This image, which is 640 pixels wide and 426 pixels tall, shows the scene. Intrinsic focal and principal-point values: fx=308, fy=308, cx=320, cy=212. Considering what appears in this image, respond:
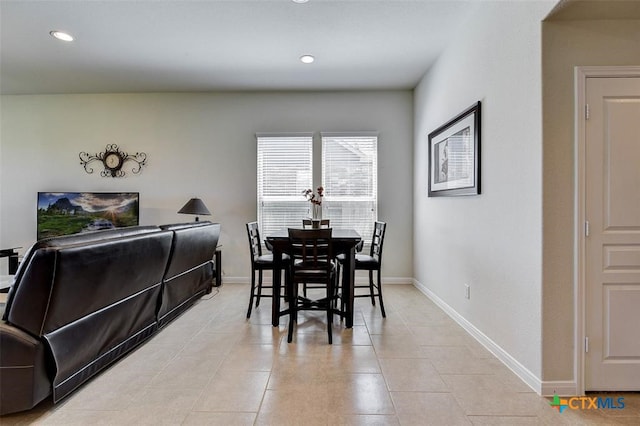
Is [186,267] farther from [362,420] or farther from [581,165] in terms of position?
[581,165]

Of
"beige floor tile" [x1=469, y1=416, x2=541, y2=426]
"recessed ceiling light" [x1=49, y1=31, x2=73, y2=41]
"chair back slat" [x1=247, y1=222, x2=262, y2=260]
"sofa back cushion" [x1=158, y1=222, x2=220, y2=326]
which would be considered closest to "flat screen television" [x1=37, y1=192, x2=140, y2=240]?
"sofa back cushion" [x1=158, y1=222, x2=220, y2=326]

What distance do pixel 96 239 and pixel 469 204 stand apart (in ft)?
9.51

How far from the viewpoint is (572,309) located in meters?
1.86

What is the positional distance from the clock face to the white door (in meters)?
5.49

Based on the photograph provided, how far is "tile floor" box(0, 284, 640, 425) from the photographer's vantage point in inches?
65.9

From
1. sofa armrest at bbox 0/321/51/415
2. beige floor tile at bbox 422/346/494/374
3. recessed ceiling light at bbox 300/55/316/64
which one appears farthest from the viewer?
recessed ceiling light at bbox 300/55/316/64

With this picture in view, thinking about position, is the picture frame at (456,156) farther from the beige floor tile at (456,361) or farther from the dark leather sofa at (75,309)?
the dark leather sofa at (75,309)

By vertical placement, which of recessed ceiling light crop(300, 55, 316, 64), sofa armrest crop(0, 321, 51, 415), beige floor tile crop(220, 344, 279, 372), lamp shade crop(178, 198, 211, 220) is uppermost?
recessed ceiling light crop(300, 55, 316, 64)

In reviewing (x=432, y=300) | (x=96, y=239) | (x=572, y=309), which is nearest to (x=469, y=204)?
(x=572, y=309)

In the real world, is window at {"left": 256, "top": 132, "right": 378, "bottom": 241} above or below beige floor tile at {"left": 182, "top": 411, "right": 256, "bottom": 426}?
above

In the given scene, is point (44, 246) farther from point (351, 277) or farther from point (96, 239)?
point (351, 277)

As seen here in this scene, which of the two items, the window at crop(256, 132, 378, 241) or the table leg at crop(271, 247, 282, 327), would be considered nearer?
the table leg at crop(271, 247, 282, 327)

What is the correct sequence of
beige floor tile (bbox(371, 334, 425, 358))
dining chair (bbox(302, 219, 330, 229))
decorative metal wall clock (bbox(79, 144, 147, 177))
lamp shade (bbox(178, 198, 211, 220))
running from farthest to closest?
decorative metal wall clock (bbox(79, 144, 147, 177))
lamp shade (bbox(178, 198, 211, 220))
dining chair (bbox(302, 219, 330, 229))
beige floor tile (bbox(371, 334, 425, 358))

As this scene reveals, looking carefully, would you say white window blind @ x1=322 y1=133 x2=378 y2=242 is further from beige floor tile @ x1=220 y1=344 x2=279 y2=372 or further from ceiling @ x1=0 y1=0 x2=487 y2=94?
beige floor tile @ x1=220 y1=344 x2=279 y2=372
